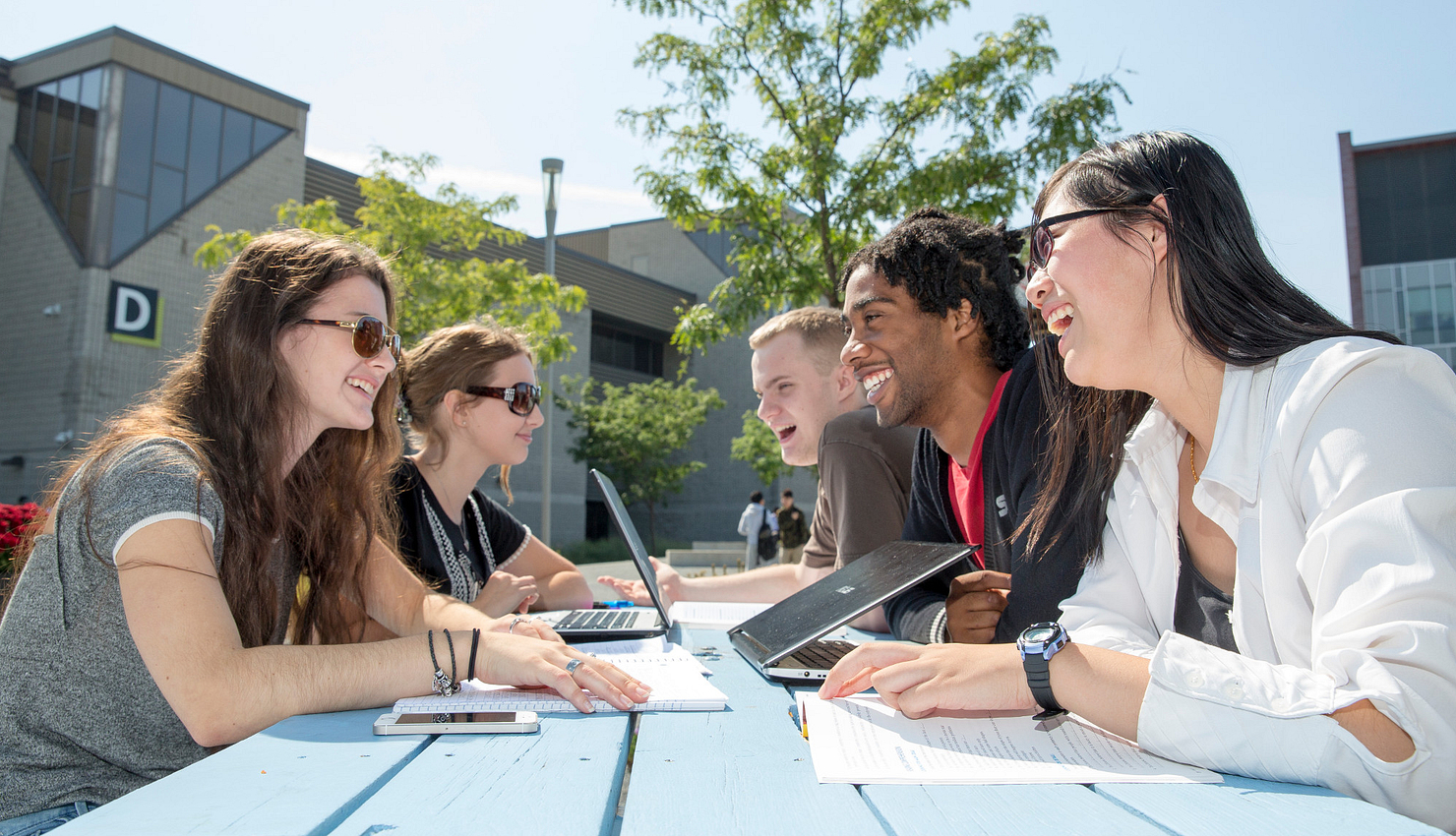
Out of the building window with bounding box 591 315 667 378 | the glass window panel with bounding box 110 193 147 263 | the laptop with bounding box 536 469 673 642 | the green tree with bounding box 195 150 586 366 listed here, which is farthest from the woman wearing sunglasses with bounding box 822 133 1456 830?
the building window with bounding box 591 315 667 378

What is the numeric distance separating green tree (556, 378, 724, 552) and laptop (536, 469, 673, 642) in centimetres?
2754

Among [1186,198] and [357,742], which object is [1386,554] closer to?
[1186,198]

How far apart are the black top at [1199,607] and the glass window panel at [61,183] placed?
2536cm

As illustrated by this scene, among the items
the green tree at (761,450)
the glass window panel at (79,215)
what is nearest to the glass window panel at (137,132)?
the glass window panel at (79,215)

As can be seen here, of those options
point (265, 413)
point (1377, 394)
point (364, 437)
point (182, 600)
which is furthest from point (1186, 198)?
point (364, 437)

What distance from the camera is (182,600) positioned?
154 centimetres

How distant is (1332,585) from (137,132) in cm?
2489

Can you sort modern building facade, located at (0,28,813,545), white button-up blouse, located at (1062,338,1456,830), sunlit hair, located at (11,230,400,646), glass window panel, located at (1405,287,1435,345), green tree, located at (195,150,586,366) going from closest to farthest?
1. white button-up blouse, located at (1062,338,1456,830)
2. sunlit hair, located at (11,230,400,646)
3. green tree, located at (195,150,586,366)
4. modern building facade, located at (0,28,813,545)
5. glass window panel, located at (1405,287,1435,345)

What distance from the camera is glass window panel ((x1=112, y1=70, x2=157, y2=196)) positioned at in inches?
786

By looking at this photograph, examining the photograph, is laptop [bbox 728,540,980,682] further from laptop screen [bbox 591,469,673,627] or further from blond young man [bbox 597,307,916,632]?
blond young man [bbox 597,307,916,632]

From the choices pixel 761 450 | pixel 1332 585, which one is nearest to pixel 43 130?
pixel 761 450

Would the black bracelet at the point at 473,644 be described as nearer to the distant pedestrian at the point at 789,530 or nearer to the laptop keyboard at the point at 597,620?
the laptop keyboard at the point at 597,620

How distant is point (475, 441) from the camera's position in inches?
148

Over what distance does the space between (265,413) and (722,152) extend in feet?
→ 22.2
